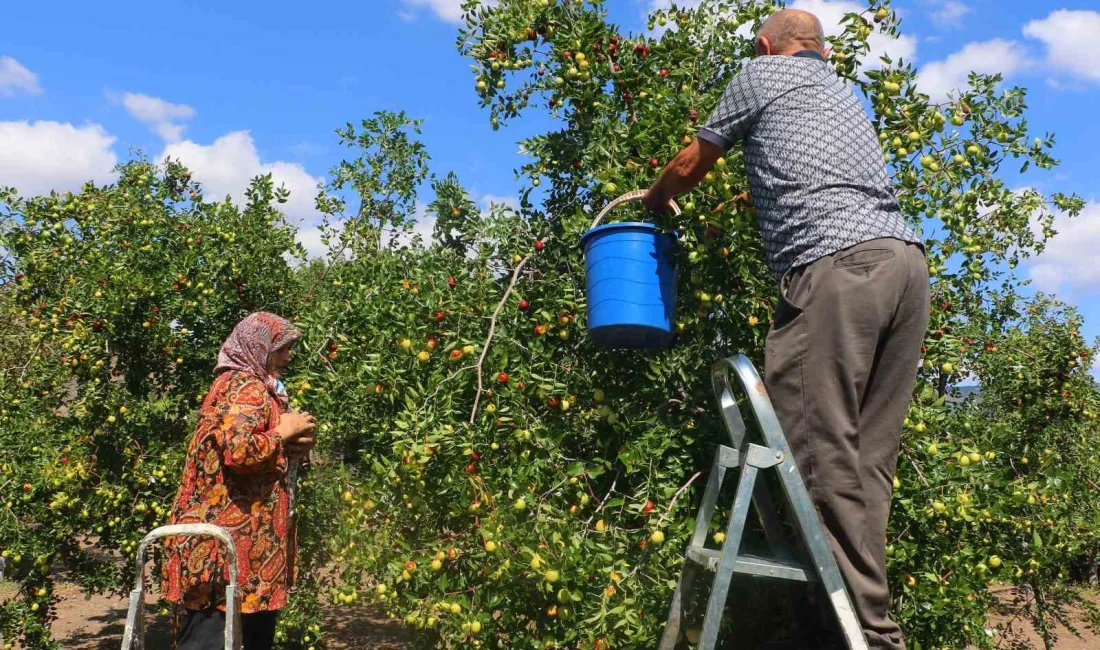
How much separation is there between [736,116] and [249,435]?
1845 mm

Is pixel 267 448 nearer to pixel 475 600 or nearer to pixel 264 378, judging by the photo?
pixel 264 378

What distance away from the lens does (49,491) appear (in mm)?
4699

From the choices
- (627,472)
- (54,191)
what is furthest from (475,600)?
(54,191)

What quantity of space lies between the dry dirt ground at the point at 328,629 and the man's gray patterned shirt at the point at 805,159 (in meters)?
4.72

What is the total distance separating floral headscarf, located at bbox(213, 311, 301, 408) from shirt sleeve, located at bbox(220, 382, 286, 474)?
79 mm

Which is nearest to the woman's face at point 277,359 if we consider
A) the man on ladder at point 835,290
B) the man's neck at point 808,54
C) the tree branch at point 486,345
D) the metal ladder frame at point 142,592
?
the tree branch at point 486,345

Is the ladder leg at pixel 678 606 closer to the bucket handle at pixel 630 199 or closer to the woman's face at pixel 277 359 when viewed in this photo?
the bucket handle at pixel 630 199

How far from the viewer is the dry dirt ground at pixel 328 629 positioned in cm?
639

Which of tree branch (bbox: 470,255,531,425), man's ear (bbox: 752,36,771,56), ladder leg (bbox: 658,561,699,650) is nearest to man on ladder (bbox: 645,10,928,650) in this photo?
man's ear (bbox: 752,36,771,56)

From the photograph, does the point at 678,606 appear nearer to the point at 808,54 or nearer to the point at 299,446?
the point at 808,54

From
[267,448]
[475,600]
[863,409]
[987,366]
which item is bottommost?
[475,600]

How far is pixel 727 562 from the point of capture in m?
1.95

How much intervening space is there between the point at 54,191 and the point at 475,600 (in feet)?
13.8

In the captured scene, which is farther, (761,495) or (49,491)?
(49,491)
